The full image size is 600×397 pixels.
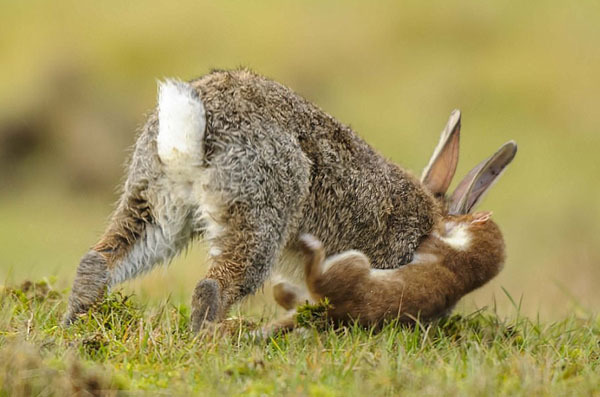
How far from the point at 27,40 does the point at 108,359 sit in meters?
14.8

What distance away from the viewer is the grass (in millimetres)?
4121

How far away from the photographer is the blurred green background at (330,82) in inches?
602

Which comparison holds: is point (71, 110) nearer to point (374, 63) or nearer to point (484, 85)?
point (374, 63)

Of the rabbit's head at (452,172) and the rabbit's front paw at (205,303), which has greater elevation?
the rabbit's head at (452,172)

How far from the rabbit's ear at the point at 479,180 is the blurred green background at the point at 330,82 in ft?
20.7

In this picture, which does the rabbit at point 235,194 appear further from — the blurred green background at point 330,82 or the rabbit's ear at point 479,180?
the blurred green background at point 330,82

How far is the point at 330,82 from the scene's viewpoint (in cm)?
1794

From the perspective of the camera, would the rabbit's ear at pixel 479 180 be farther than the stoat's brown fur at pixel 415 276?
Yes

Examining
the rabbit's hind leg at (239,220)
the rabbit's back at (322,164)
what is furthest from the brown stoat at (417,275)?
the rabbit's hind leg at (239,220)

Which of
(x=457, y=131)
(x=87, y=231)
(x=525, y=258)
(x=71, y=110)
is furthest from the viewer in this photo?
(x=71, y=110)

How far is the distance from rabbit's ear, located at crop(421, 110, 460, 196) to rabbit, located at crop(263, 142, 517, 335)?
0.06 feet

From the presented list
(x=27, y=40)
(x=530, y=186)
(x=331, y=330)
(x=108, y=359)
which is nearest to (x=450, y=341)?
(x=331, y=330)

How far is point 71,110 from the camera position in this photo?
16938 millimetres

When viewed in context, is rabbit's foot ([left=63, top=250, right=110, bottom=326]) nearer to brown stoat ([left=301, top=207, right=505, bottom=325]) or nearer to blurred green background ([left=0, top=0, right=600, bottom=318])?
brown stoat ([left=301, top=207, right=505, bottom=325])
